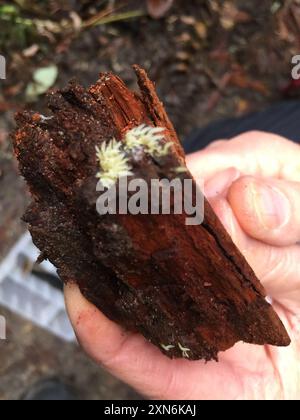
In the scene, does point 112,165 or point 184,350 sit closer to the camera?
point 112,165

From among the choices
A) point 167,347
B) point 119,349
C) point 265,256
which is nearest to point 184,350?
point 167,347

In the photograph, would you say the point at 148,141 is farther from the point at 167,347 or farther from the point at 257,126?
the point at 257,126

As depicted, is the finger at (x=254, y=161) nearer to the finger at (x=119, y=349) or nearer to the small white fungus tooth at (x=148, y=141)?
the finger at (x=119, y=349)

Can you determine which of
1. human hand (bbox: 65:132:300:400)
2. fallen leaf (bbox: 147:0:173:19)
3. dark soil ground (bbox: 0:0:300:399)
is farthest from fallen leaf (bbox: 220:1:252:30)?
human hand (bbox: 65:132:300:400)

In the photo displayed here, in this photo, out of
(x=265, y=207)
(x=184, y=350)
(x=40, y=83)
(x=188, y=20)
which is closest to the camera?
(x=184, y=350)

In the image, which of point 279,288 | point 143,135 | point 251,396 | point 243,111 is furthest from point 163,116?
point 243,111

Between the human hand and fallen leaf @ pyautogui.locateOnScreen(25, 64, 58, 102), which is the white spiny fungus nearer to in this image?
the human hand
